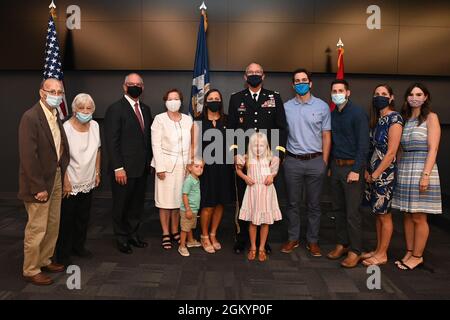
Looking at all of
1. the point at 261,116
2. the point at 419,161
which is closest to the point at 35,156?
the point at 261,116

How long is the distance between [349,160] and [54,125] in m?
2.30

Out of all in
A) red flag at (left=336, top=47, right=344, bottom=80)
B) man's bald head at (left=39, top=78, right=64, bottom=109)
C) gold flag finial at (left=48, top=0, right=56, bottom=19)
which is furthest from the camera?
red flag at (left=336, top=47, right=344, bottom=80)

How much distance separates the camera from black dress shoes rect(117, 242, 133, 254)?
10.2 feet

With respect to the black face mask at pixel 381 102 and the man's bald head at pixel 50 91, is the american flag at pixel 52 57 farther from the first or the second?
the black face mask at pixel 381 102

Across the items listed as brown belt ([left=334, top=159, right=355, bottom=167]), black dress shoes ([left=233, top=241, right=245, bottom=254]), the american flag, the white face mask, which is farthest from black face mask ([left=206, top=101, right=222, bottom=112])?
the american flag

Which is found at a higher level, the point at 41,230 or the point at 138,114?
the point at 138,114

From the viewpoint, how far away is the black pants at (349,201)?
284 centimetres

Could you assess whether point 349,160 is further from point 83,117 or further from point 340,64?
point 340,64

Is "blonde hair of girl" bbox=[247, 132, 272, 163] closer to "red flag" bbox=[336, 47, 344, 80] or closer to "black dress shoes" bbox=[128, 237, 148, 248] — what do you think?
"black dress shoes" bbox=[128, 237, 148, 248]

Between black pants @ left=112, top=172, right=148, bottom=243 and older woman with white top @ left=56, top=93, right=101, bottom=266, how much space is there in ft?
1.01

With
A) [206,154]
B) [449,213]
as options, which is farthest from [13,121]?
[449,213]

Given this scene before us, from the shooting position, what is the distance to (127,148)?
3074 mm

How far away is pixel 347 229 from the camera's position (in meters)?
3.01

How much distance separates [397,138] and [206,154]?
60.1 inches
